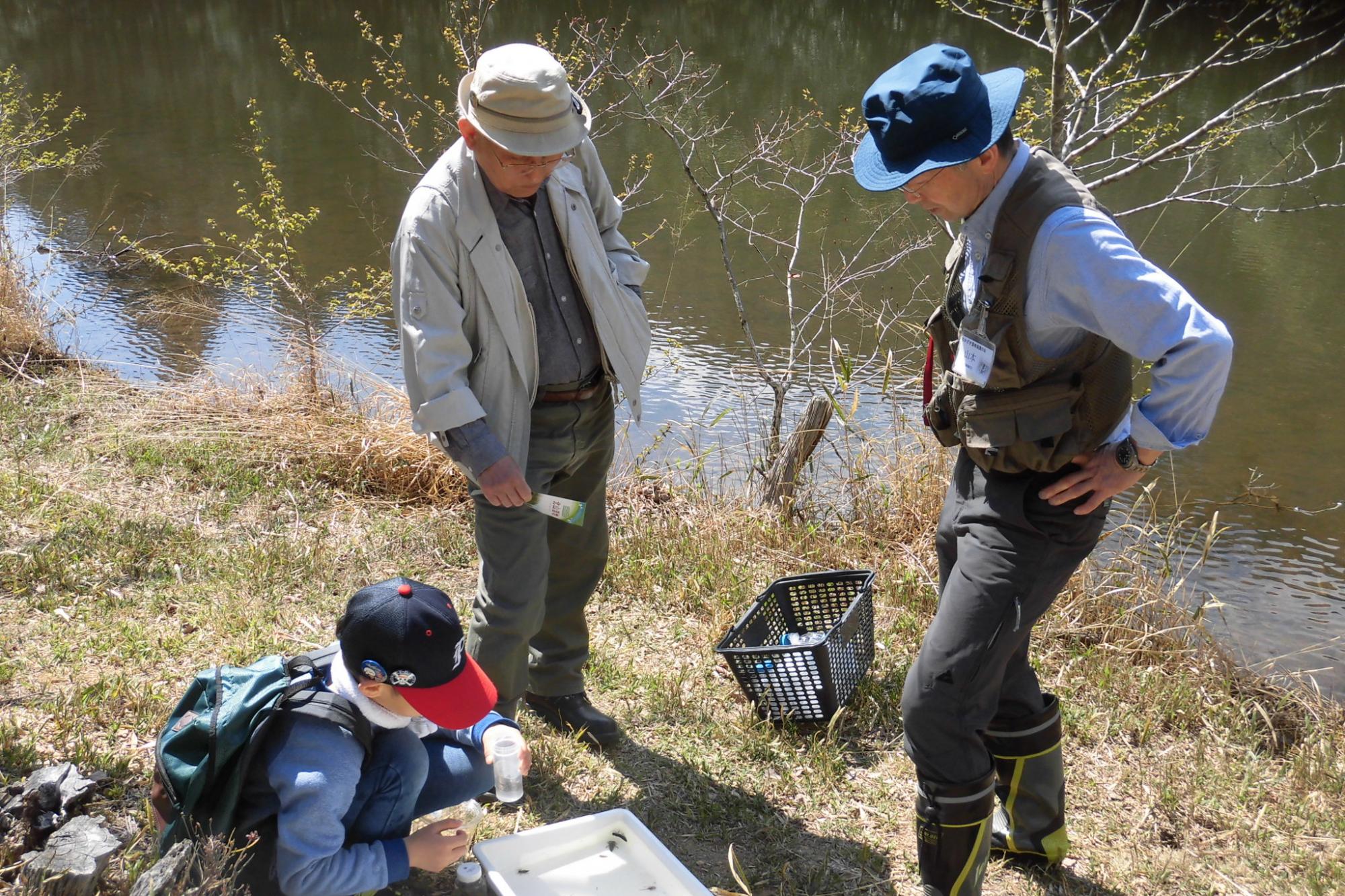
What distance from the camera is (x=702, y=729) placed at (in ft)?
11.1

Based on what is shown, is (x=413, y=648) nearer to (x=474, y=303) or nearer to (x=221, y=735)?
(x=221, y=735)

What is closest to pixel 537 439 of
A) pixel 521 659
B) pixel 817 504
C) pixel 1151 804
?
pixel 521 659

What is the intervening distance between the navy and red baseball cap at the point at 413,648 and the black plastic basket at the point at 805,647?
1166mm

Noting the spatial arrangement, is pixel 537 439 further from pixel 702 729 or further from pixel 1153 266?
pixel 1153 266

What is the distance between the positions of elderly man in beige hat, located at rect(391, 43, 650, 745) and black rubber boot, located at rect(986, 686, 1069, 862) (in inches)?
42.2

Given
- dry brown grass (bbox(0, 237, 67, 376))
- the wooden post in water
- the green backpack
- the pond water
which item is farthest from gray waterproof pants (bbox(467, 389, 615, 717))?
dry brown grass (bbox(0, 237, 67, 376))

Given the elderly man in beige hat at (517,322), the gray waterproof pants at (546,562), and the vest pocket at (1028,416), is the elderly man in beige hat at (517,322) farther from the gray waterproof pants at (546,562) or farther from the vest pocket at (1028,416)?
the vest pocket at (1028,416)

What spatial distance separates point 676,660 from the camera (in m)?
3.75

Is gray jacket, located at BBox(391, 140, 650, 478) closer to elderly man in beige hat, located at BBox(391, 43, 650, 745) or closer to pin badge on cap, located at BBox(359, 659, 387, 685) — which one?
elderly man in beige hat, located at BBox(391, 43, 650, 745)

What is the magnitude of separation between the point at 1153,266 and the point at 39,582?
3379 mm

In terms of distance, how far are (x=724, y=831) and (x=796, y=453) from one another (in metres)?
2.21

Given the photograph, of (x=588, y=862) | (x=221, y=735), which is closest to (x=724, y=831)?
(x=588, y=862)

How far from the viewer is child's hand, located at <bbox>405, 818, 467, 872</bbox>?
2.29 metres

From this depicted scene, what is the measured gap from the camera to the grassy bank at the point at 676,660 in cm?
294
